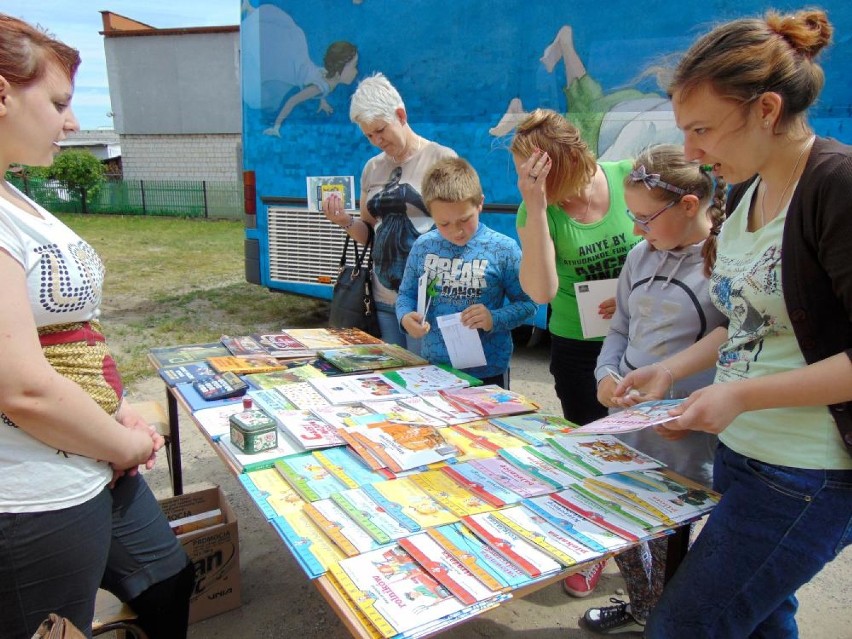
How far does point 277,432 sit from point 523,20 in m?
3.22

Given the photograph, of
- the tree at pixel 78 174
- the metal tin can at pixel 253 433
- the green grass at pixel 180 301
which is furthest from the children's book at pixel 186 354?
the tree at pixel 78 174

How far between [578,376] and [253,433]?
3.94 ft

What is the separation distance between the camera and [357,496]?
1396 mm

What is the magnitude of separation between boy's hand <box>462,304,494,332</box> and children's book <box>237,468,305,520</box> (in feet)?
3.12

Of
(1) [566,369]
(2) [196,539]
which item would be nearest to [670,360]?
(1) [566,369]

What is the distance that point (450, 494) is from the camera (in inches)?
55.9

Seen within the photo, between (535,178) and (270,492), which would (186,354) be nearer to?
(270,492)

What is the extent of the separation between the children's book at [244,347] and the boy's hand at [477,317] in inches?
34.0

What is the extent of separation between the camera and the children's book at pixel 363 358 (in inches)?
92.7

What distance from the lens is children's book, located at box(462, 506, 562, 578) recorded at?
1144 millimetres

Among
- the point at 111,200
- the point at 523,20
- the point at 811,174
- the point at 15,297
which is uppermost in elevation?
the point at 523,20

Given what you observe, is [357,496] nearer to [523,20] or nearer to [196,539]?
[196,539]

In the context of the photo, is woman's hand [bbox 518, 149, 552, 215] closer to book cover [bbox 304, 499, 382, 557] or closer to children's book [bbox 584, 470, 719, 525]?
children's book [bbox 584, 470, 719, 525]

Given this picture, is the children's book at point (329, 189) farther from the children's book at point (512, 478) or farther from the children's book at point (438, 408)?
the children's book at point (512, 478)
